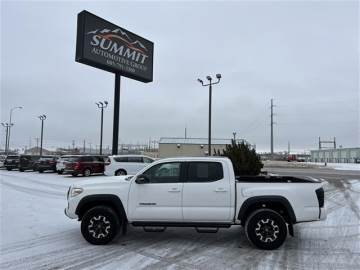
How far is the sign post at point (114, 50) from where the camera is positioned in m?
23.5

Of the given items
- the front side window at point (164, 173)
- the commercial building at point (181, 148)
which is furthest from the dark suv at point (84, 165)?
the commercial building at point (181, 148)

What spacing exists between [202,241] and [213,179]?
1.40m

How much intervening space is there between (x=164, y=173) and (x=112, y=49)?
20111 millimetres

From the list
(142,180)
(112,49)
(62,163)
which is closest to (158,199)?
(142,180)

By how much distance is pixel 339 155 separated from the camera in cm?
8881

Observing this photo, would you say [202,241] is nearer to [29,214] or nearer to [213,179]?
[213,179]

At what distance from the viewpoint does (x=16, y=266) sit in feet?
18.7

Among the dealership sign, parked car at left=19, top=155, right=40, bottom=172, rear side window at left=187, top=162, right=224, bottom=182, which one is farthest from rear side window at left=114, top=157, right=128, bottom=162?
rear side window at left=187, top=162, right=224, bottom=182

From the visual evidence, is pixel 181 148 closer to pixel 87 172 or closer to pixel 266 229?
pixel 87 172

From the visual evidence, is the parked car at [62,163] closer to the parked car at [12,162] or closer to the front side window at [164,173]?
the parked car at [12,162]

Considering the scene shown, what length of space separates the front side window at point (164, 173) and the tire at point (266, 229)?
1.70 meters

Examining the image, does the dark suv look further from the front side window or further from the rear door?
the rear door

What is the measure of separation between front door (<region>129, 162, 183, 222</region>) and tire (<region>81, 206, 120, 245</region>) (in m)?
0.39

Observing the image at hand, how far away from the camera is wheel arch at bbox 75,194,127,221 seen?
7129 millimetres
